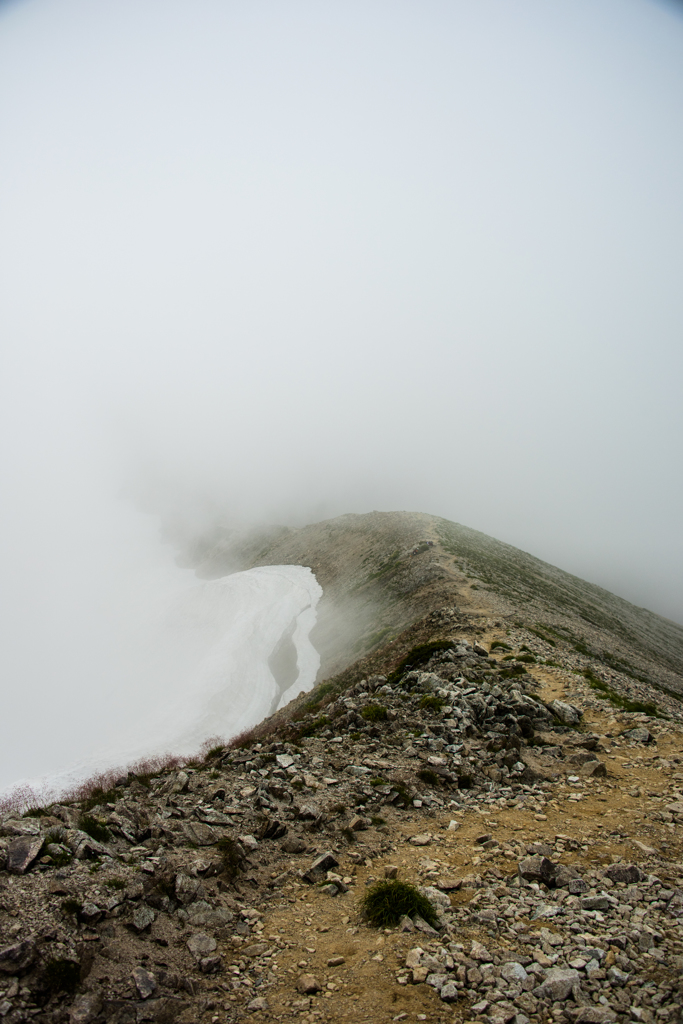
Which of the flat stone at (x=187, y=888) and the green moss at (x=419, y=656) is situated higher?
the flat stone at (x=187, y=888)

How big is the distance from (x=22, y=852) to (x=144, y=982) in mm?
3902

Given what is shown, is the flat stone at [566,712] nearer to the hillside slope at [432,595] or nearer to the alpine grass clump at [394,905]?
the hillside slope at [432,595]

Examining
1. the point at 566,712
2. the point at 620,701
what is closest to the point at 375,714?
the point at 566,712

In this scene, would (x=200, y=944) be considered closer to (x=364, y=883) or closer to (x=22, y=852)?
(x=22, y=852)

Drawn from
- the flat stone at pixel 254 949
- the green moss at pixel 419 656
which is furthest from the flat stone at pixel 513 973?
the green moss at pixel 419 656

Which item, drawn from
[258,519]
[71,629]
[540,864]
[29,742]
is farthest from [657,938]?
[258,519]

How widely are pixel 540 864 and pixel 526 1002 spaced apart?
3964mm

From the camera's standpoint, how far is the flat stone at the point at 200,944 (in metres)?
9.35

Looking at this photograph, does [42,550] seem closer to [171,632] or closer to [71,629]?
[71,629]

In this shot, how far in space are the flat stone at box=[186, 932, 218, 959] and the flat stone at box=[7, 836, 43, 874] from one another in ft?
12.3

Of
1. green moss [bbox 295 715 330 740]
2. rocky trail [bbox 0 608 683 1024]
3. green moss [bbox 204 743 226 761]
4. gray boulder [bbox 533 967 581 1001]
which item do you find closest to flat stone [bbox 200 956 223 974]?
rocky trail [bbox 0 608 683 1024]

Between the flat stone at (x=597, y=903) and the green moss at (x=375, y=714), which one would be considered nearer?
the flat stone at (x=597, y=903)

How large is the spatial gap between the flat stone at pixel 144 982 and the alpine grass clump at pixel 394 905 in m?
4.60

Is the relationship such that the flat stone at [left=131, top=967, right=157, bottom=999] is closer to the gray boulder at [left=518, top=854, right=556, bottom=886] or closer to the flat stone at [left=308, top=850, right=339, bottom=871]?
the flat stone at [left=308, top=850, right=339, bottom=871]
